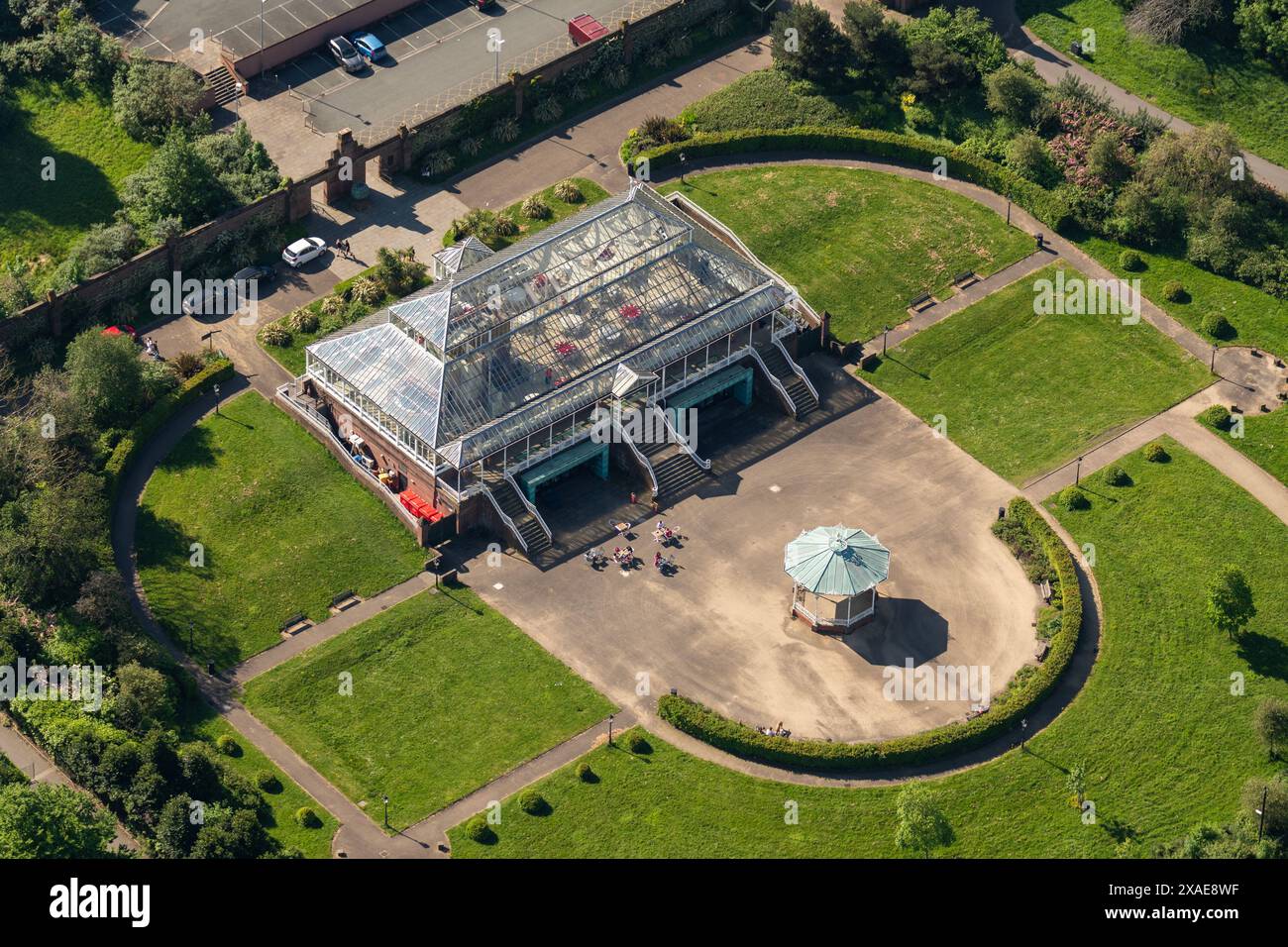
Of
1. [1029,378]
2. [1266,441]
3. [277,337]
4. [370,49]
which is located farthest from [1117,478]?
[370,49]

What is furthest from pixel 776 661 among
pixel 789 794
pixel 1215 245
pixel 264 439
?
pixel 1215 245

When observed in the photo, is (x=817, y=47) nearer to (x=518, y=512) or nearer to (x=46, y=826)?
(x=518, y=512)

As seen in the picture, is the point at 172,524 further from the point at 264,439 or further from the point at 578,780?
the point at 578,780

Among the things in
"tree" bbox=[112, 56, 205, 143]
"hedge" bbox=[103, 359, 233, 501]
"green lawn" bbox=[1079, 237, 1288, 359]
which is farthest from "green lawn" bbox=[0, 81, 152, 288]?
"green lawn" bbox=[1079, 237, 1288, 359]

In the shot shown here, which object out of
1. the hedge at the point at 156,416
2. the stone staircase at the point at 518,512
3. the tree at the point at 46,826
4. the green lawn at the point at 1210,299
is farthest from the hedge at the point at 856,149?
the tree at the point at 46,826

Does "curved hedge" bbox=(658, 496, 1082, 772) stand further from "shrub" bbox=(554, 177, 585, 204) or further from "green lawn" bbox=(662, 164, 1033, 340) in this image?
"shrub" bbox=(554, 177, 585, 204)
